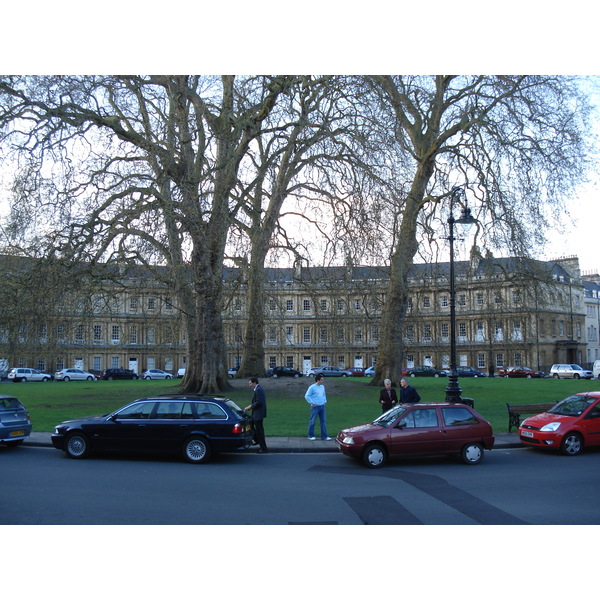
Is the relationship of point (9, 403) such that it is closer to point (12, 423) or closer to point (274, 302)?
point (12, 423)

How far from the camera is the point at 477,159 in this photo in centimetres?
2766

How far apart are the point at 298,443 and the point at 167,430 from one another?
399 centimetres

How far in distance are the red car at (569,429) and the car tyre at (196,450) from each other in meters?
8.16

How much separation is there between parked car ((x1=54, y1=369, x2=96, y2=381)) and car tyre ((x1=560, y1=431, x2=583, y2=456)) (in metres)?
59.8

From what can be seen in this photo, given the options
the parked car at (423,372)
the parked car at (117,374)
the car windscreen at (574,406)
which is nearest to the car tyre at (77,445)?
the car windscreen at (574,406)

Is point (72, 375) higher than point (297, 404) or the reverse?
the reverse

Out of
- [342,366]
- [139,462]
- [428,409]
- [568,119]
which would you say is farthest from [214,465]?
[342,366]

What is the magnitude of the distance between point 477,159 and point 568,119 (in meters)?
4.45

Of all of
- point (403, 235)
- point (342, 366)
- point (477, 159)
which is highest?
point (477, 159)

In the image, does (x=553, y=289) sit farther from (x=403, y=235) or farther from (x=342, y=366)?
(x=342, y=366)

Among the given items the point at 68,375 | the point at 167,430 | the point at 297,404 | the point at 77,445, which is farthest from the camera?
the point at 68,375

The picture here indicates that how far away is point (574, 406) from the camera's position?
15.4 m

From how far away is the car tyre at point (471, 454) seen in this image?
13344mm

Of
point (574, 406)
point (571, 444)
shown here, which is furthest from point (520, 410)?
point (571, 444)
